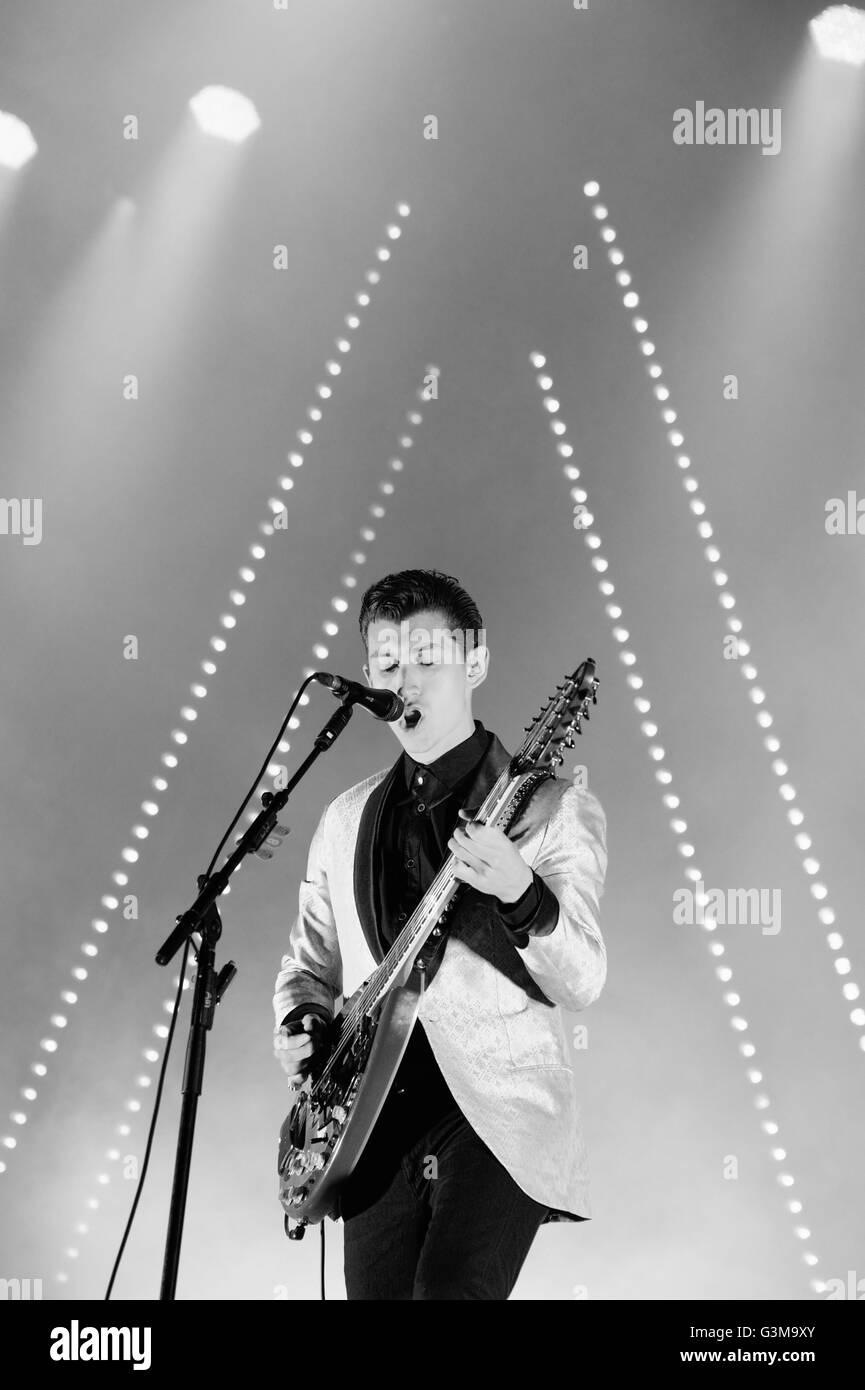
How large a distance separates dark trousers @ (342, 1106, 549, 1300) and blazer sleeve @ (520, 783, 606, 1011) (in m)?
0.26

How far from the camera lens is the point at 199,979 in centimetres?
206

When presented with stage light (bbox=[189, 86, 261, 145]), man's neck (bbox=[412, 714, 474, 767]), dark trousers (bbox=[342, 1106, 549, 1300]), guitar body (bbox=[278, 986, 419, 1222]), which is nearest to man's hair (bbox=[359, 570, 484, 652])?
man's neck (bbox=[412, 714, 474, 767])

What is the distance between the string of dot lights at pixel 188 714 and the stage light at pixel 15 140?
1.08 meters

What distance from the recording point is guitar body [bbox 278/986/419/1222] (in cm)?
196

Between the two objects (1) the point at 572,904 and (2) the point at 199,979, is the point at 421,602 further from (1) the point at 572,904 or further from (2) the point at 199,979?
(2) the point at 199,979

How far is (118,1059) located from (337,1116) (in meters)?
1.53

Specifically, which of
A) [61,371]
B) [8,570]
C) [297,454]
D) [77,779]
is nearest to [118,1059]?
[77,779]

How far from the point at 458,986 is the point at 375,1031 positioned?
0.50 ft

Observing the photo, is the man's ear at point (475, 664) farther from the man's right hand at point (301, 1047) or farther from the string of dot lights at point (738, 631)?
the string of dot lights at point (738, 631)

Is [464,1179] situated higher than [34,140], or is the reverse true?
[34,140]

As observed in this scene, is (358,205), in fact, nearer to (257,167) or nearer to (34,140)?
(257,167)

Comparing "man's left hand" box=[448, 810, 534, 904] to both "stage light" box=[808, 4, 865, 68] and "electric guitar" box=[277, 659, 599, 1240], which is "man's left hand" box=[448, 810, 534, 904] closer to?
"electric guitar" box=[277, 659, 599, 1240]

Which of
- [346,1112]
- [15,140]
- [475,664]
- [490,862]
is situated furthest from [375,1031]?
[15,140]
